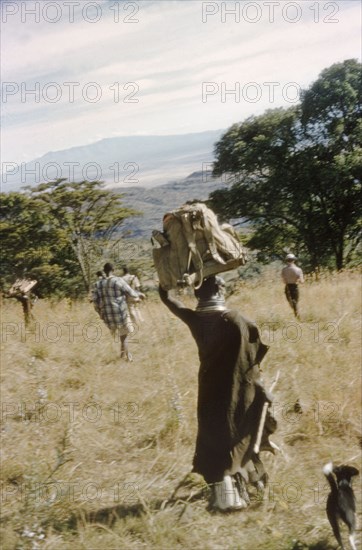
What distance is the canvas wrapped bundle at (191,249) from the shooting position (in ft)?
10.8

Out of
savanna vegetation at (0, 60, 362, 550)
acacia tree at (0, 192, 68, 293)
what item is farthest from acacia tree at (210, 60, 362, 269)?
acacia tree at (0, 192, 68, 293)

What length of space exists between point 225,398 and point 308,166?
16518 millimetres

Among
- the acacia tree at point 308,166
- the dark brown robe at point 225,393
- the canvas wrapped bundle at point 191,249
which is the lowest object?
the dark brown robe at point 225,393

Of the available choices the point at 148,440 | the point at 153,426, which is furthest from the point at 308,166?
the point at 148,440

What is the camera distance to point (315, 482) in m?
3.85

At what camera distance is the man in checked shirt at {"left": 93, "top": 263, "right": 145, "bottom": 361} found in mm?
6508

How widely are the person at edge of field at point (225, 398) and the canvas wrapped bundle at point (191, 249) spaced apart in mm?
147

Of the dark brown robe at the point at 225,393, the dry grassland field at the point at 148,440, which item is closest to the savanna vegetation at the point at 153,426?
the dry grassland field at the point at 148,440

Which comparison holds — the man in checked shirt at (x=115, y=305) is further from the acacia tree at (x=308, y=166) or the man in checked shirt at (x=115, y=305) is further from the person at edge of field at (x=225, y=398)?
the acacia tree at (x=308, y=166)

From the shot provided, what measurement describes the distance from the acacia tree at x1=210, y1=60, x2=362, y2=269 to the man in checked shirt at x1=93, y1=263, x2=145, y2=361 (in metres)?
12.9

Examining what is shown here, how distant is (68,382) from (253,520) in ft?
9.33

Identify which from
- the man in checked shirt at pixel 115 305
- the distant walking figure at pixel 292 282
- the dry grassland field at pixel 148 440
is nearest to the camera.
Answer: the dry grassland field at pixel 148 440

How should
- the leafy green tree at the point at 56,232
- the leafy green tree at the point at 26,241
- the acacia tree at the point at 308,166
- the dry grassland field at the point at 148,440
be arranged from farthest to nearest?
the leafy green tree at the point at 56,232
the leafy green tree at the point at 26,241
the acacia tree at the point at 308,166
the dry grassland field at the point at 148,440

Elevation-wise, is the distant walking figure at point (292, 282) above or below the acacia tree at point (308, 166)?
below
